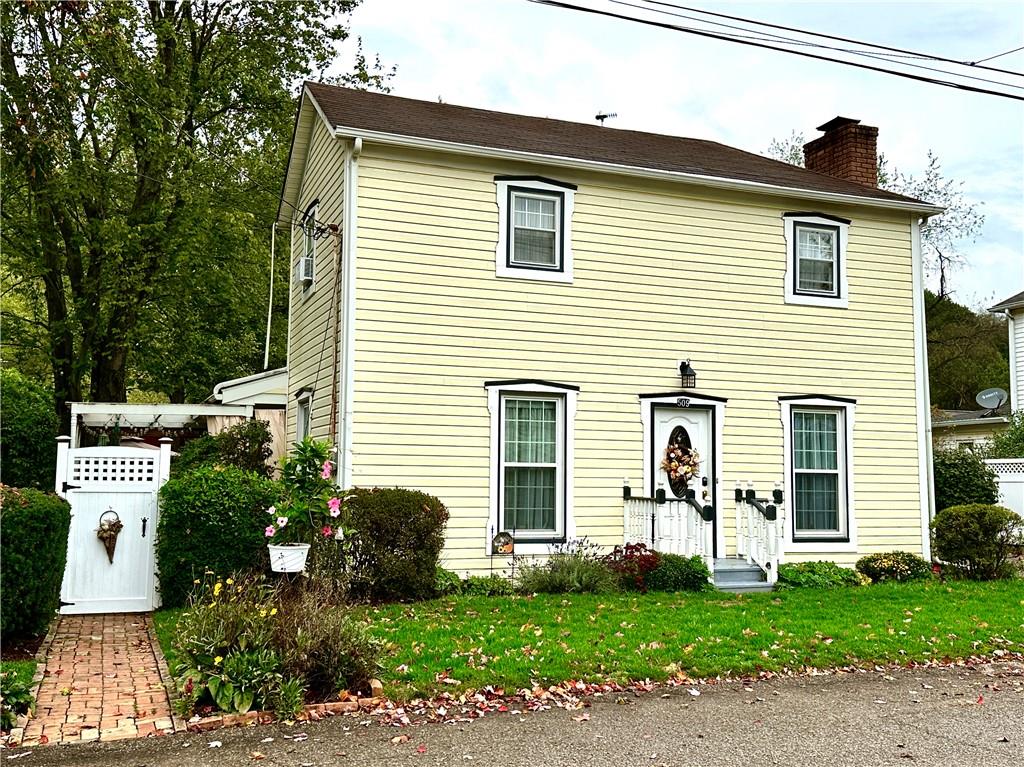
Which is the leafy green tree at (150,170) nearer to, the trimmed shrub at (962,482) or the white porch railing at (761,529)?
the white porch railing at (761,529)

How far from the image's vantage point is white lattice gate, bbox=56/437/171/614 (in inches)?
396

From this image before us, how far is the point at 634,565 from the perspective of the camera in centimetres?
1174

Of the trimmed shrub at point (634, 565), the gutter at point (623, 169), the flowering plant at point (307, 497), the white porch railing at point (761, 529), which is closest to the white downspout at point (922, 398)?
the gutter at point (623, 169)

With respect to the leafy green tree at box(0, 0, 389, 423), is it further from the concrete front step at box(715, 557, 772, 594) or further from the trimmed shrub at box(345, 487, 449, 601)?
the concrete front step at box(715, 557, 772, 594)

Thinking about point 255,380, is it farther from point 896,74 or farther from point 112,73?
point 896,74

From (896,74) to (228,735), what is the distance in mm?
9231

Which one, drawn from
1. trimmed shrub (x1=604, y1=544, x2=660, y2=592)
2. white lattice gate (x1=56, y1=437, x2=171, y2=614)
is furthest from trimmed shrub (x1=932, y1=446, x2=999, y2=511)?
white lattice gate (x1=56, y1=437, x2=171, y2=614)

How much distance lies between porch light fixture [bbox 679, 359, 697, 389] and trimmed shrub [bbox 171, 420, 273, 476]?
255 inches

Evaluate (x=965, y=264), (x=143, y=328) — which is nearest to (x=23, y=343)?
(x=143, y=328)

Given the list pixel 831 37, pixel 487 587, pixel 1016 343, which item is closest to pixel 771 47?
pixel 831 37

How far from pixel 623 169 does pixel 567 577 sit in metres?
5.68

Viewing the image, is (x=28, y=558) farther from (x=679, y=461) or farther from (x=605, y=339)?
(x=679, y=461)

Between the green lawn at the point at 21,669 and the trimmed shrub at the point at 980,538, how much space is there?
38.8ft

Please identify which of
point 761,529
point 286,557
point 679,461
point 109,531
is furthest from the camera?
point 679,461
